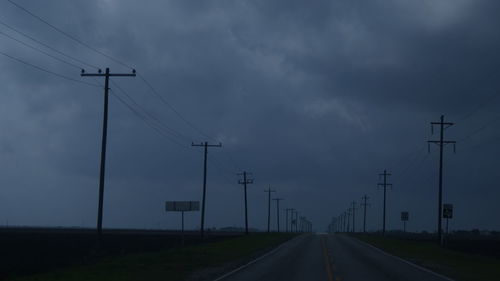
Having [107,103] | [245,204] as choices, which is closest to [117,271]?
[107,103]

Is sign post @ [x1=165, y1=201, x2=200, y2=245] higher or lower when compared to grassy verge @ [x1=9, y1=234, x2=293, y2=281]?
higher

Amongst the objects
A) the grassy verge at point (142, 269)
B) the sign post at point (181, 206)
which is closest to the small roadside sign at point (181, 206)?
the sign post at point (181, 206)

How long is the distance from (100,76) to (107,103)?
6.09ft

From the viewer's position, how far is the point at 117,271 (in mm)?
30656

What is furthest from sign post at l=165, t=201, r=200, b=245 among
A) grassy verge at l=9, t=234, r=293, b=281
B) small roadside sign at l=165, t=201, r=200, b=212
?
grassy verge at l=9, t=234, r=293, b=281

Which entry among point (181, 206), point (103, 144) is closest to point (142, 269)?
point (103, 144)

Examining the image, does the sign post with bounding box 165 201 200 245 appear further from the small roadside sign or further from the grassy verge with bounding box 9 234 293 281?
the grassy verge with bounding box 9 234 293 281

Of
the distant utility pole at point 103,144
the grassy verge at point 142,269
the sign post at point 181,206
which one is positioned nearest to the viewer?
the grassy verge at point 142,269

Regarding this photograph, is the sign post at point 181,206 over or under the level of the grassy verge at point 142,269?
over

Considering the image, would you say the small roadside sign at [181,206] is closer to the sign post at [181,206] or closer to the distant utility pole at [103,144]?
the sign post at [181,206]

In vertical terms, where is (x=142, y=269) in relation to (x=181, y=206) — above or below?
below

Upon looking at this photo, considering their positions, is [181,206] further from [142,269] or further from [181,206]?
[142,269]

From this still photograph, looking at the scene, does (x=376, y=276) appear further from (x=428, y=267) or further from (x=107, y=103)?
(x=107, y=103)

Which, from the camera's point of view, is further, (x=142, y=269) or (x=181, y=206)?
(x=181, y=206)
